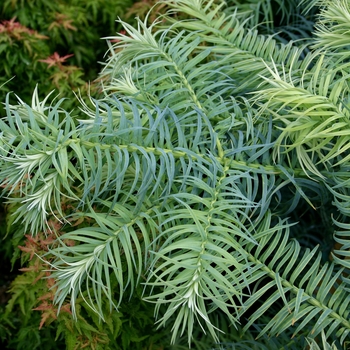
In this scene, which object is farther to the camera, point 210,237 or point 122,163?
point 122,163

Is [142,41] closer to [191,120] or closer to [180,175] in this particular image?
[191,120]

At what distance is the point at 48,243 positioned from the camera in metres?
1.21

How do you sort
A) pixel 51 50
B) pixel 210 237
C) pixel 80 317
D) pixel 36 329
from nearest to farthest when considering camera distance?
1. pixel 210 237
2. pixel 80 317
3. pixel 36 329
4. pixel 51 50

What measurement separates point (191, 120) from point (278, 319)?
1.48 feet

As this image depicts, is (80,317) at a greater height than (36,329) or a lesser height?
greater

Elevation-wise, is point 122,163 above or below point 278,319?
above

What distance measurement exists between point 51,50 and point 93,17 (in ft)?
0.70

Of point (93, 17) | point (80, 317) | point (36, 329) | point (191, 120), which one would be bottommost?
point (36, 329)

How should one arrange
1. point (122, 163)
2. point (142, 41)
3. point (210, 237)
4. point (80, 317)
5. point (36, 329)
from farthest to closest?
point (36, 329) → point (142, 41) → point (80, 317) → point (122, 163) → point (210, 237)

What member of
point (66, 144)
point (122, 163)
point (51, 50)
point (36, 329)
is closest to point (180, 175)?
point (122, 163)

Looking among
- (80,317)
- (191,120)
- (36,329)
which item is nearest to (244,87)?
(191,120)

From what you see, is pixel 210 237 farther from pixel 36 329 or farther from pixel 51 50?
pixel 51 50

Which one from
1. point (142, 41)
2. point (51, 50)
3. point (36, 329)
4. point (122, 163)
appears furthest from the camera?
point (51, 50)

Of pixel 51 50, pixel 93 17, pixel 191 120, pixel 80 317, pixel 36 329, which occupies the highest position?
pixel 191 120
